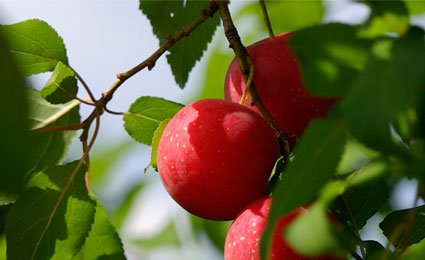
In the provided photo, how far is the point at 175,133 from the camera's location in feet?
2.69

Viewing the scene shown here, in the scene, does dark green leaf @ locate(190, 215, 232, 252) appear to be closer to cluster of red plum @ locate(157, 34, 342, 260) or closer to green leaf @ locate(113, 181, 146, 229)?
green leaf @ locate(113, 181, 146, 229)

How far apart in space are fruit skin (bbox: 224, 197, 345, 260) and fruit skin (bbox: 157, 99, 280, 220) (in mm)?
37

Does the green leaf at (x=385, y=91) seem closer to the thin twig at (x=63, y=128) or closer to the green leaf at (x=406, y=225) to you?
the green leaf at (x=406, y=225)

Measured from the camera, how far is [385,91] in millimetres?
430

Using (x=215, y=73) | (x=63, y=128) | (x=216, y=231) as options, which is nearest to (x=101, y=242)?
(x=63, y=128)

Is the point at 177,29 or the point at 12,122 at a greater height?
the point at 12,122

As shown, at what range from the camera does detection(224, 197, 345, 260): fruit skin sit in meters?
0.69

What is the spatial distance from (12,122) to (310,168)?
0.28 metres

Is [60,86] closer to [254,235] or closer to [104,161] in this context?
[254,235]

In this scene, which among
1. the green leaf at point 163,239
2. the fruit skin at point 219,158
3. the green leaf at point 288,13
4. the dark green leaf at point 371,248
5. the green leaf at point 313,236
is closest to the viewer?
the green leaf at point 313,236

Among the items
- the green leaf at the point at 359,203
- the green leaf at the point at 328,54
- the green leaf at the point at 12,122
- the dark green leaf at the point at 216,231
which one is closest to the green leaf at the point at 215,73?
the dark green leaf at the point at 216,231

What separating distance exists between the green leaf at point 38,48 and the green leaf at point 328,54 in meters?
0.58

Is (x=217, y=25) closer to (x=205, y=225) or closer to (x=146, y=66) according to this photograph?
(x=146, y=66)

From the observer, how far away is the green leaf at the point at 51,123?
3.38 ft
